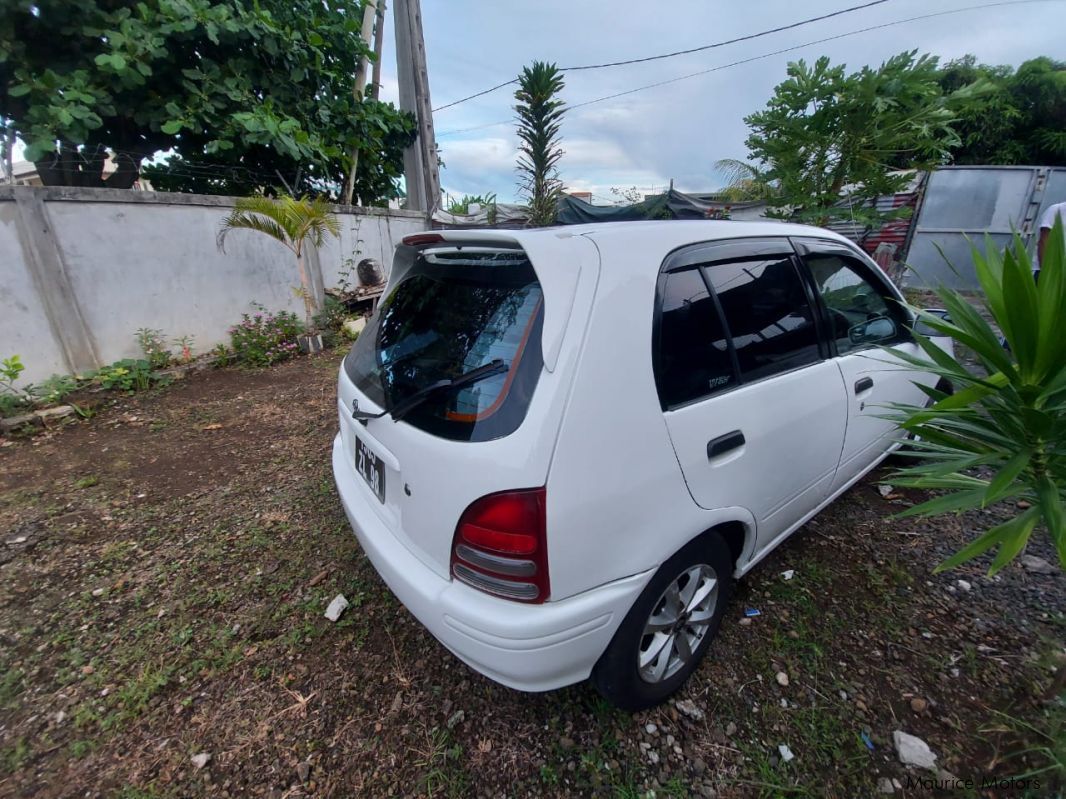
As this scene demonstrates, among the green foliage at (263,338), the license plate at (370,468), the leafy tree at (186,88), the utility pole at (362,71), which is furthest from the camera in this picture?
Answer: the utility pole at (362,71)

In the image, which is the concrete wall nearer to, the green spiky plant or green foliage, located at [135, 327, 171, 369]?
green foliage, located at [135, 327, 171, 369]

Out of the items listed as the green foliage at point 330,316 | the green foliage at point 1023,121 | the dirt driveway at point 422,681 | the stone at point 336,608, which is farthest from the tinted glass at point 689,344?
the green foliage at point 1023,121

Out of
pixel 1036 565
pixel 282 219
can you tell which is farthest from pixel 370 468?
pixel 282 219

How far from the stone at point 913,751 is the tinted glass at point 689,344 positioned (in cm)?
133

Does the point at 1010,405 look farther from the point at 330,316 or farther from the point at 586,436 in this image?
the point at 330,316

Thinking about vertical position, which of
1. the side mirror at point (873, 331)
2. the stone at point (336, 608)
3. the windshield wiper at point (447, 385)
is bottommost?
the stone at point (336, 608)

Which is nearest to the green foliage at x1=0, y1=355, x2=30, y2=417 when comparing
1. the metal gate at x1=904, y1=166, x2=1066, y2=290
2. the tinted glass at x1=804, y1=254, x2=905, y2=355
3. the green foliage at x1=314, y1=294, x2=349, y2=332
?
the green foliage at x1=314, y1=294, x2=349, y2=332

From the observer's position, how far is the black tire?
138 centimetres

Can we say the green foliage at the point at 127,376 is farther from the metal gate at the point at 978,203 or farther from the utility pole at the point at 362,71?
the metal gate at the point at 978,203

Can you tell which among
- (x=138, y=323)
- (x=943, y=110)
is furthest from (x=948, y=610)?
(x=138, y=323)

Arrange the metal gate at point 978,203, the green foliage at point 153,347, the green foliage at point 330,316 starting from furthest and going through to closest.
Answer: the metal gate at point 978,203, the green foliage at point 330,316, the green foliage at point 153,347

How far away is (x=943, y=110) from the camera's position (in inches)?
185

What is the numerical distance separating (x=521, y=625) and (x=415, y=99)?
11069mm

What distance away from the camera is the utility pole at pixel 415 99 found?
938 centimetres
